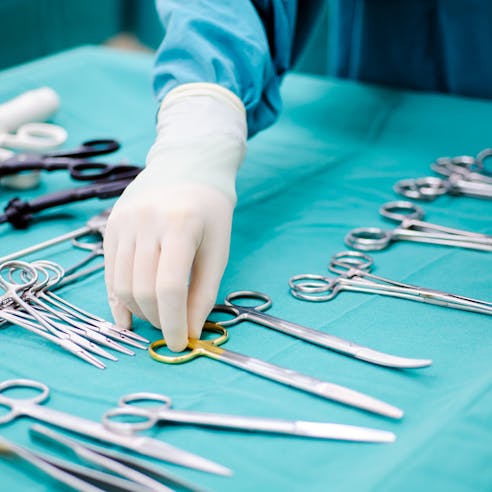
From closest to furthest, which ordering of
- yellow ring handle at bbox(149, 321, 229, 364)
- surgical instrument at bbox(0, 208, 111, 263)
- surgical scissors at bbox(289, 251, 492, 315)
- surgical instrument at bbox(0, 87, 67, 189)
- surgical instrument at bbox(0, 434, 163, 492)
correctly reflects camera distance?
1. surgical instrument at bbox(0, 434, 163, 492)
2. yellow ring handle at bbox(149, 321, 229, 364)
3. surgical scissors at bbox(289, 251, 492, 315)
4. surgical instrument at bbox(0, 208, 111, 263)
5. surgical instrument at bbox(0, 87, 67, 189)

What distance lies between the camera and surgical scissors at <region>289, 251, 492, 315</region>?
1.04 m

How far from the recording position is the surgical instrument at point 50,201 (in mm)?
1312

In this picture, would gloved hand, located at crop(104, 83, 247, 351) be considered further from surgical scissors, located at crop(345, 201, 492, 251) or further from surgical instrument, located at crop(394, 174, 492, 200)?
surgical instrument, located at crop(394, 174, 492, 200)

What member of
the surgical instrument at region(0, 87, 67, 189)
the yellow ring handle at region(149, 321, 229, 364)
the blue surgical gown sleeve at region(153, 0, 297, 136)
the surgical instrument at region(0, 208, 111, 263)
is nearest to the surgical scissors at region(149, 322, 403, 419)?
the yellow ring handle at region(149, 321, 229, 364)

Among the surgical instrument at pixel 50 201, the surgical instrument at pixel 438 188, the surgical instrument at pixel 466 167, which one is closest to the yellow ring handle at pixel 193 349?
the surgical instrument at pixel 50 201

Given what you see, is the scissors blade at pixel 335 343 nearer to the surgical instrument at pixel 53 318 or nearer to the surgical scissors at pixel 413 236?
the surgical instrument at pixel 53 318

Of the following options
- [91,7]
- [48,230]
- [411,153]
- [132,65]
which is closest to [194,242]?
[48,230]

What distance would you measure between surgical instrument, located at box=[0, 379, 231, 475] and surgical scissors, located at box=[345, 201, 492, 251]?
1.88 ft

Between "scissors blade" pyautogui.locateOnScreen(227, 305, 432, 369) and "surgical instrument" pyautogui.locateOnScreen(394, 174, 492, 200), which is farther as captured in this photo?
"surgical instrument" pyautogui.locateOnScreen(394, 174, 492, 200)

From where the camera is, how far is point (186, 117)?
1.21 metres

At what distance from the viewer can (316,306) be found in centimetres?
107

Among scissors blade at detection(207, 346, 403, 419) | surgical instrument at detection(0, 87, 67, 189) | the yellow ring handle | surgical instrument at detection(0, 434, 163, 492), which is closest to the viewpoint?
surgical instrument at detection(0, 434, 163, 492)

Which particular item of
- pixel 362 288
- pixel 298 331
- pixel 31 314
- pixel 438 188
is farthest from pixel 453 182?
pixel 31 314

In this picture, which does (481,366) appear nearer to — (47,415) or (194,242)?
(194,242)
